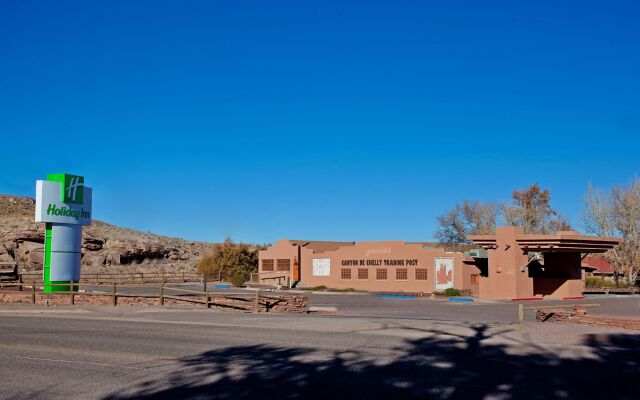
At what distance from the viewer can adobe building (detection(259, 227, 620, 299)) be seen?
43844mm

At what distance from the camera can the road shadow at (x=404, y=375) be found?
9.83 meters

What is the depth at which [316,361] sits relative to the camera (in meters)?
12.8

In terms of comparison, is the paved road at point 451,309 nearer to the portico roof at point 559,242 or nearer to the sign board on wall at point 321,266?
the portico roof at point 559,242

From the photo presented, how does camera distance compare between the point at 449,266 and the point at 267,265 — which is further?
the point at 267,265

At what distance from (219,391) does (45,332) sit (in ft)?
33.6

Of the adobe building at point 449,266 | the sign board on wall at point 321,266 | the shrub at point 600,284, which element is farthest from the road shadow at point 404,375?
the shrub at point 600,284

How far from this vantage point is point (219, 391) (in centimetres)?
995

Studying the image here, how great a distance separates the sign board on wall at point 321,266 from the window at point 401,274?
7315 mm

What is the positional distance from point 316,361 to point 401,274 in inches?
1663

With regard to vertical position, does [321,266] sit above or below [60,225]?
below

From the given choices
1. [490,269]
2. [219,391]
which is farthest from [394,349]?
[490,269]

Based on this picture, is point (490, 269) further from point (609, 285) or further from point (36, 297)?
point (36, 297)

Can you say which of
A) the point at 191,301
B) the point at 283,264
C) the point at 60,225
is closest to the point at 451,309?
the point at 191,301

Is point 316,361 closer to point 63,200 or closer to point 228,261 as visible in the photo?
point 63,200
